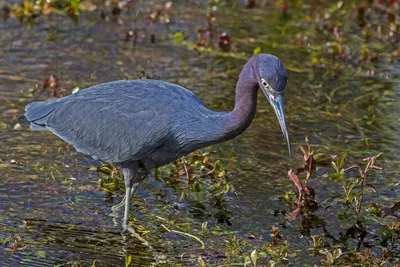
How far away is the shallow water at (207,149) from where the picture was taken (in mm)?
5910

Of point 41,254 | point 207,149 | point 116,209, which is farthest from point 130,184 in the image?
point 207,149

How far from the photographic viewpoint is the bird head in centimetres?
548

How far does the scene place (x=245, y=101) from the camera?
5684 mm

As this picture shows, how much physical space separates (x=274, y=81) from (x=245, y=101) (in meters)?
0.29

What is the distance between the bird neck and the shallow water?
2.70ft

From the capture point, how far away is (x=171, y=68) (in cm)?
912

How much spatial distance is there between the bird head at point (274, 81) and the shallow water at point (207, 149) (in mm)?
986

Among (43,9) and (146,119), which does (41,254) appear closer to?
(146,119)

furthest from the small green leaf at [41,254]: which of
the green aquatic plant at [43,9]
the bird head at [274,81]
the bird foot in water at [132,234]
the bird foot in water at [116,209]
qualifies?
the green aquatic plant at [43,9]

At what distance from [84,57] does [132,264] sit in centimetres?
407

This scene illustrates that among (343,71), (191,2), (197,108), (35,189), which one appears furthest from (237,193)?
(191,2)

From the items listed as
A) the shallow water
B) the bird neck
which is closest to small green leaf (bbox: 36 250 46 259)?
the shallow water

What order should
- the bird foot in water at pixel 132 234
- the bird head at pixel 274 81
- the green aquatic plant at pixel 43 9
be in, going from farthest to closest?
1. the green aquatic plant at pixel 43 9
2. the bird foot in water at pixel 132 234
3. the bird head at pixel 274 81

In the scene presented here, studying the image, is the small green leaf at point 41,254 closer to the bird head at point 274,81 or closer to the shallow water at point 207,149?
the shallow water at point 207,149
